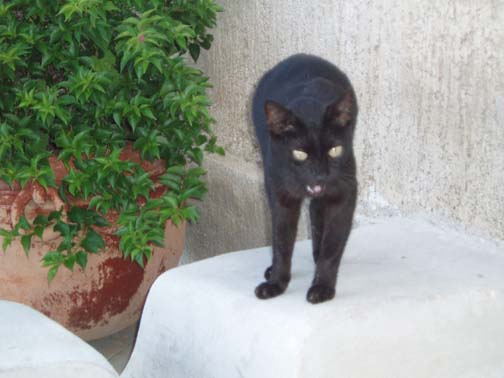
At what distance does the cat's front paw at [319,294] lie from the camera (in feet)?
7.59

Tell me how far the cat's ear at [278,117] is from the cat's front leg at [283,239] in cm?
27

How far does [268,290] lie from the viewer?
2.39 metres

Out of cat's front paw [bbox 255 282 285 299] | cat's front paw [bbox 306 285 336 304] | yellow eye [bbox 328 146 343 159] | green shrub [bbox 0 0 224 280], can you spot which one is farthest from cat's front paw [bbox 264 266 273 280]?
green shrub [bbox 0 0 224 280]

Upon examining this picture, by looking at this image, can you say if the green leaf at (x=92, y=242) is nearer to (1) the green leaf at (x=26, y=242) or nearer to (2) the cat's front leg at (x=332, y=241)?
(1) the green leaf at (x=26, y=242)

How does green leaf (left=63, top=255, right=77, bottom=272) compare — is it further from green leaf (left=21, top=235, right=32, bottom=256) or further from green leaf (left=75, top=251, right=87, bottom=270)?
green leaf (left=21, top=235, right=32, bottom=256)

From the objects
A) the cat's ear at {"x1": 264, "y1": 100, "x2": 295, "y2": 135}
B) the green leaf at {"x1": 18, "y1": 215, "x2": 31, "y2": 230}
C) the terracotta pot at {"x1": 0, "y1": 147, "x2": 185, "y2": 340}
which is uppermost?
the cat's ear at {"x1": 264, "y1": 100, "x2": 295, "y2": 135}

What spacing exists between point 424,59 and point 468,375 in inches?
43.3

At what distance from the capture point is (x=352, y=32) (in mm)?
3176

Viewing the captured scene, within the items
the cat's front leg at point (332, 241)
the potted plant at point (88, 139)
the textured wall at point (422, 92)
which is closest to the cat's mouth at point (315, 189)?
the cat's front leg at point (332, 241)

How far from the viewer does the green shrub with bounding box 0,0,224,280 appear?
308 centimetres

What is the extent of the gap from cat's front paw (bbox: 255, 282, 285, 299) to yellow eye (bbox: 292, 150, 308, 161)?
40 centimetres

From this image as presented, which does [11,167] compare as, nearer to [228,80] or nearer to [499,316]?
[228,80]

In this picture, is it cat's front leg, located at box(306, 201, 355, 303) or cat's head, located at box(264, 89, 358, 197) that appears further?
cat's front leg, located at box(306, 201, 355, 303)

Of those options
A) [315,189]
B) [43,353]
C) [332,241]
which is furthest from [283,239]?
[43,353]
